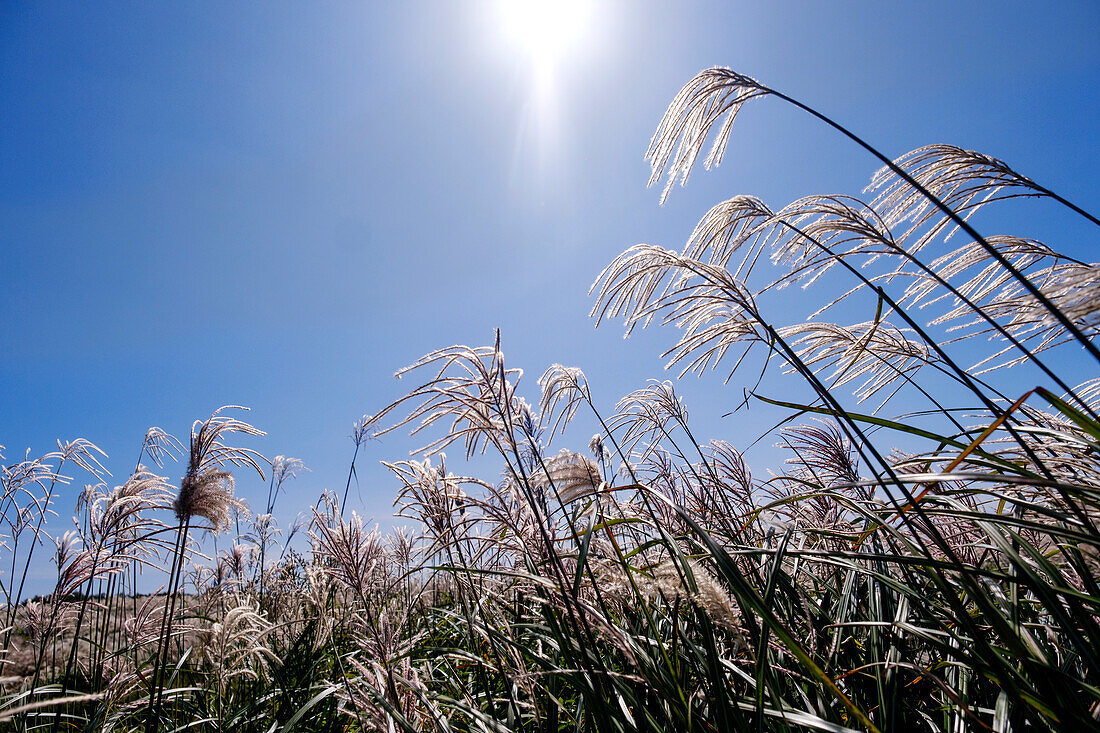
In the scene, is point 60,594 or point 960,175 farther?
point 60,594

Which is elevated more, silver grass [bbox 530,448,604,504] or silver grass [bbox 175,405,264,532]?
silver grass [bbox 175,405,264,532]

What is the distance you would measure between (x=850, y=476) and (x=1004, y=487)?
1142mm

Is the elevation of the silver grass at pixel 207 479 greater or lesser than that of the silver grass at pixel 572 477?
greater

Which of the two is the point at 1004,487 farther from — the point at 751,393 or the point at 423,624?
the point at 423,624

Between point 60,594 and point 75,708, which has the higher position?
point 60,594

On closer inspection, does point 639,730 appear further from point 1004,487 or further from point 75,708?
point 75,708

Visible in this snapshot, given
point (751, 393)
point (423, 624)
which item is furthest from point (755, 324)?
point (423, 624)

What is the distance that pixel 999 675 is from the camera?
1.11 meters

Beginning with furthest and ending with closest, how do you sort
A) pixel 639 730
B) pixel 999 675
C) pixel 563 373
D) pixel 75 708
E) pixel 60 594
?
pixel 75 708 → pixel 60 594 → pixel 563 373 → pixel 639 730 → pixel 999 675

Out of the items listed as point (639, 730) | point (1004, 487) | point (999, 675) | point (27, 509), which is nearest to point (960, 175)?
point (1004, 487)

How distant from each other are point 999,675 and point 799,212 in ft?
5.00

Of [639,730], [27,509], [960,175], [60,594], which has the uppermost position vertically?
[27,509]

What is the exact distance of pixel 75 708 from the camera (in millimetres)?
3699

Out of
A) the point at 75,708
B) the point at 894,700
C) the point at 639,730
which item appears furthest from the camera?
the point at 75,708
